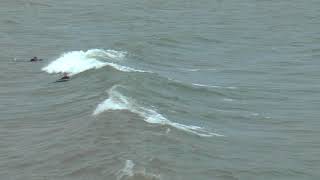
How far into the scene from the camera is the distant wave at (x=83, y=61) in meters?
40.9

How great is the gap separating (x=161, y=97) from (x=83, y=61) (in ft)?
32.7

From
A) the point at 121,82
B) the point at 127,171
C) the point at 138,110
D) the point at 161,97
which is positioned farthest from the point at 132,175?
the point at 121,82

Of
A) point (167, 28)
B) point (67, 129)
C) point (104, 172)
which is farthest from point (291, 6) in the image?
point (104, 172)

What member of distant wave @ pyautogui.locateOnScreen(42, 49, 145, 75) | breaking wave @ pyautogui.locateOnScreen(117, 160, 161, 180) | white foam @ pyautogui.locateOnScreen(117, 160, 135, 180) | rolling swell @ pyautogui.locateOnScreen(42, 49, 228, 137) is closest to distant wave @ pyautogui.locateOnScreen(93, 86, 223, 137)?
rolling swell @ pyautogui.locateOnScreen(42, 49, 228, 137)

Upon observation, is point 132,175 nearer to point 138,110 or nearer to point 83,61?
point 138,110

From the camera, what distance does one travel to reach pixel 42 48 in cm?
5025

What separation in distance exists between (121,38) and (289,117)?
21131 millimetres

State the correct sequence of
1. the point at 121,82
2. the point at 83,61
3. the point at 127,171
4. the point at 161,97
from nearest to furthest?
the point at 127,171, the point at 161,97, the point at 121,82, the point at 83,61

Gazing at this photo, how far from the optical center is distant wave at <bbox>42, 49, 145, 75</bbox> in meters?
40.9

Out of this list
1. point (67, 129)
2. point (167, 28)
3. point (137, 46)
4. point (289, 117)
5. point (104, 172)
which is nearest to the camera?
point (104, 172)

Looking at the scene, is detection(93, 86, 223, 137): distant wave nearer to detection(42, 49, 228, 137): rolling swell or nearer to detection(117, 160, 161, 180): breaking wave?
detection(42, 49, 228, 137): rolling swell

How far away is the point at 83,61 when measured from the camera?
141ft

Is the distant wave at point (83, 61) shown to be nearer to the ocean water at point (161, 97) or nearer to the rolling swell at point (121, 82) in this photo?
the rolling swell at point (121, 82)

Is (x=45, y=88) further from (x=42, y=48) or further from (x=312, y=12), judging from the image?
(x=312, y=12)
